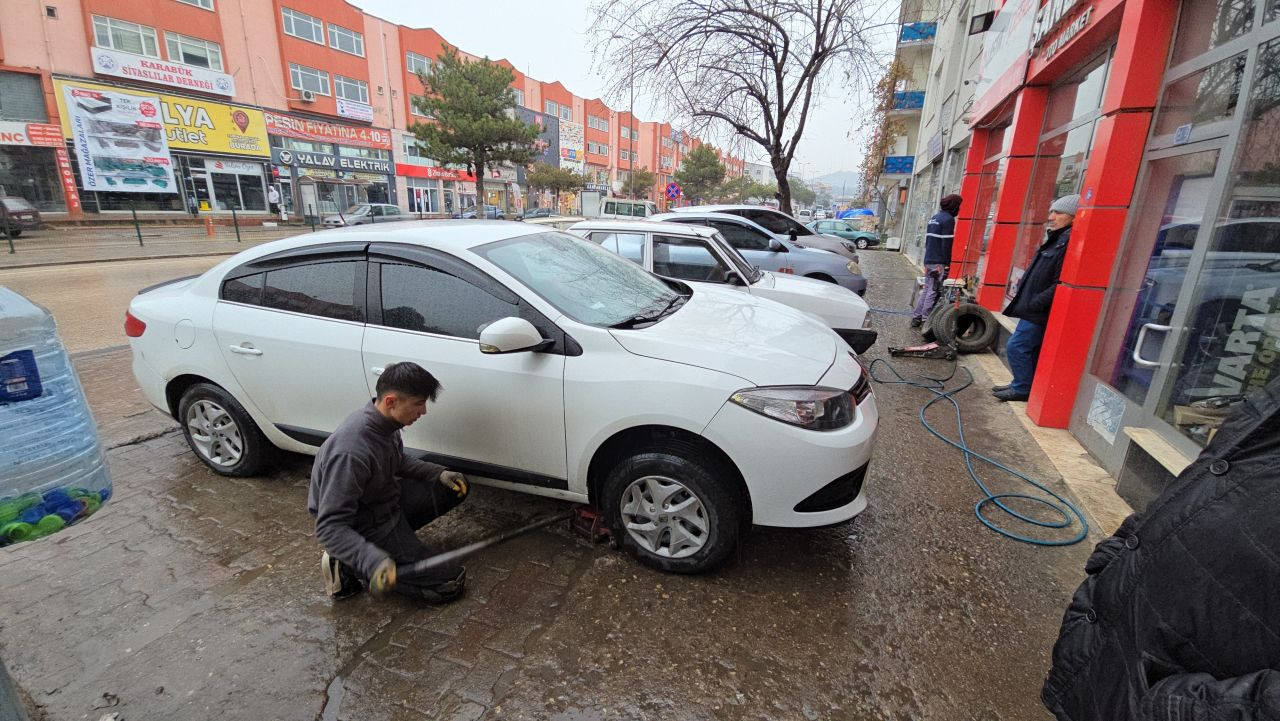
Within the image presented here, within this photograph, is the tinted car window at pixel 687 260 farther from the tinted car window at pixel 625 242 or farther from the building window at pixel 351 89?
the building window at pixel 351 89

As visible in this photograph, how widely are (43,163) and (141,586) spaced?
33.1 m

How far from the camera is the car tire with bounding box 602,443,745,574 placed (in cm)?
250

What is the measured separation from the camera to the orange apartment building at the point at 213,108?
2377 cm

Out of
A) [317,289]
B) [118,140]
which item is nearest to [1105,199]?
[317,289]

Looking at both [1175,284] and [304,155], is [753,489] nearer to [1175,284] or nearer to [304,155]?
[1175,284]

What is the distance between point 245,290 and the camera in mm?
3330

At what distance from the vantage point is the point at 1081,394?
4293mm

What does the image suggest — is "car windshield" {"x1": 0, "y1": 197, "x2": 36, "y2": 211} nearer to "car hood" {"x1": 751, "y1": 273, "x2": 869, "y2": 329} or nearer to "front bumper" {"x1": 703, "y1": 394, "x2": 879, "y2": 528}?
"car hood" {"x1": 751, "y1": 273, "x2": 869, "y2": 329}

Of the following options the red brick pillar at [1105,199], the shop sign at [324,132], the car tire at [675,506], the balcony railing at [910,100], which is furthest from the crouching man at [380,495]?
the shop sign at [324,132]

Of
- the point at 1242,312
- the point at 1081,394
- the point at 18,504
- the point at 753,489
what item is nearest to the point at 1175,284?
the point at 1242,312

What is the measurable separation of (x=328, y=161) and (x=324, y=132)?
5.37 ft

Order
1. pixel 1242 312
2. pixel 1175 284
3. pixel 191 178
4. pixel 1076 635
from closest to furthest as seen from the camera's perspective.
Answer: pixel 1076 635, pixel 1242 312, pixel 1175 284, pixel 191 178

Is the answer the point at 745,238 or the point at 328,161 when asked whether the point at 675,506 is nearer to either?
the point at 745,238

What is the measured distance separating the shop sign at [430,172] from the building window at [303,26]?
810cm
